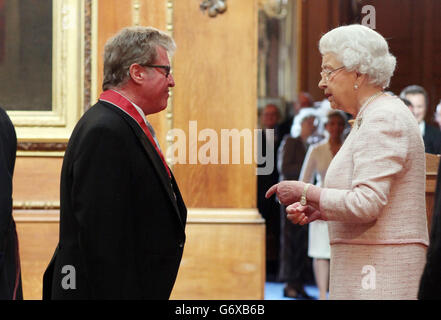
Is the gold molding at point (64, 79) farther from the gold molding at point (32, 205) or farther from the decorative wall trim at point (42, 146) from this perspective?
the gold molding at point (32, 205)

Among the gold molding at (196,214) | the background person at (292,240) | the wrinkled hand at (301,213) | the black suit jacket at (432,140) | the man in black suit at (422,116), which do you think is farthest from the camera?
the background person at (292,240)

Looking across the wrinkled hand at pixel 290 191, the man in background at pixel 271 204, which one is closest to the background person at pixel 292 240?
the man in background at pixel 271 204

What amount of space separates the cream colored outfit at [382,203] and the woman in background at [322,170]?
4.36m

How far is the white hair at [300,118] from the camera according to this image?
352 inches

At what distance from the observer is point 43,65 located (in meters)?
5.46

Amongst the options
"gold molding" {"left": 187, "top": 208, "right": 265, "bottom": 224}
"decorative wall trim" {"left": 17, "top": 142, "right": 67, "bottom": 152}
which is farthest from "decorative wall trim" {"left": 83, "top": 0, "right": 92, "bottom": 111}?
"gold molding" {"left": 187, "top": 208, "right": 265, "bottom": 224}

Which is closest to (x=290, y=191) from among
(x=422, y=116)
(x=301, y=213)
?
(x=301, y=213)

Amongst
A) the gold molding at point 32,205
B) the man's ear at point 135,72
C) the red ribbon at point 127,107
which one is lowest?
the gold molding at point 32,205

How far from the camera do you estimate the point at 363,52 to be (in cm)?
303

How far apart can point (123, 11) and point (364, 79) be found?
2634 mm

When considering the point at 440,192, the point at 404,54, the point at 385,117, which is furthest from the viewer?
the point at 404,54

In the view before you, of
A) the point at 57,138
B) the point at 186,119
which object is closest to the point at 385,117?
the point at 186,119

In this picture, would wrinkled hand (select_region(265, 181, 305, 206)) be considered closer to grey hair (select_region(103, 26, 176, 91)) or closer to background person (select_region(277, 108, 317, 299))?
grey hair (select_region(103, 26, 176, 91))
